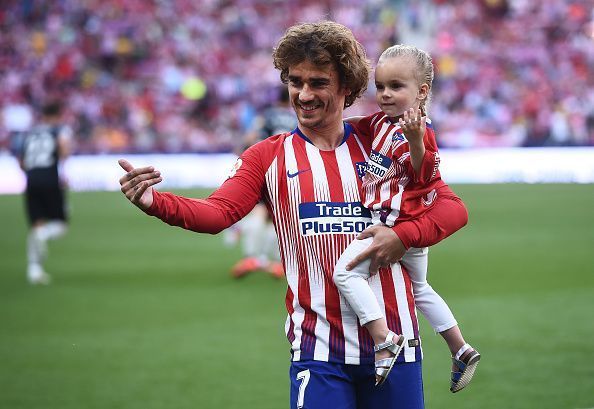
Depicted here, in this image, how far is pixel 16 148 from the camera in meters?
25.2

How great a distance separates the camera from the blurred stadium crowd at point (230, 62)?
27.4m

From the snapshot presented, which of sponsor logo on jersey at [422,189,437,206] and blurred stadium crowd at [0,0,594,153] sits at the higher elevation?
blurred stadium crowd at [0,0,594,153]

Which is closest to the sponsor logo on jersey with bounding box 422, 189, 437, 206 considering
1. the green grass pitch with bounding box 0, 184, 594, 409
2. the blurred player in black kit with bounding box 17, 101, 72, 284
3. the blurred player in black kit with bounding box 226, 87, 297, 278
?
the green grass pitch with bounding box 0, 184, 594, 409

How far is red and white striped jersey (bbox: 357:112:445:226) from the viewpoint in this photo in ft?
11.1

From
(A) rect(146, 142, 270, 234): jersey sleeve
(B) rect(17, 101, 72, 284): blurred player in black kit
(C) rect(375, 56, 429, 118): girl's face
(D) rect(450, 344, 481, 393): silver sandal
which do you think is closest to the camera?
(A) rect(146, 142, 270, 234): jersey sleeve

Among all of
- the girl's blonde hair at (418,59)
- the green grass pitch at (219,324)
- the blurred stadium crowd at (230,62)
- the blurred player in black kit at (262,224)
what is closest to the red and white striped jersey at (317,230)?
the girl's blonde hair at (418,59)

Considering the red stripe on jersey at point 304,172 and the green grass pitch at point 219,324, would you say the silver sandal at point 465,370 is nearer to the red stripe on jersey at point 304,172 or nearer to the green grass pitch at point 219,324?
the red stripe on jersey at point 304,172

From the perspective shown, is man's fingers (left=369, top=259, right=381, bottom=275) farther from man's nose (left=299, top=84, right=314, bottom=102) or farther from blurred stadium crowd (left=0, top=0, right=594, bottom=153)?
A: blurred stadium crowd (left=0, top=0, right=594, bottom=153)

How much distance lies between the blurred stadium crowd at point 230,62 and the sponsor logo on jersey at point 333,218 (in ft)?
74.2

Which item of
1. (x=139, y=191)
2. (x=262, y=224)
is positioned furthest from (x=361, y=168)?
(x=262, y=224)

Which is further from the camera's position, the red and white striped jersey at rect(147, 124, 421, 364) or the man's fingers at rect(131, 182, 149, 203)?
the red and white striped jersey at rect(147, 124, 421, 364)

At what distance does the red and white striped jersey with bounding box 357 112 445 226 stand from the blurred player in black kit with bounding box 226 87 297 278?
7.74 meters

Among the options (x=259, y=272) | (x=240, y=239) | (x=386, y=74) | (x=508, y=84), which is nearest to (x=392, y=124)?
(x=386, y=74)

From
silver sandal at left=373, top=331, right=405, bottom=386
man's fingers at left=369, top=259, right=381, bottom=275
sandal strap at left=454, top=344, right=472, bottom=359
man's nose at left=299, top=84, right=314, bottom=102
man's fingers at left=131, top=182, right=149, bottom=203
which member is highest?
man's nose at left=299, top=84, right=314, bottom=102
